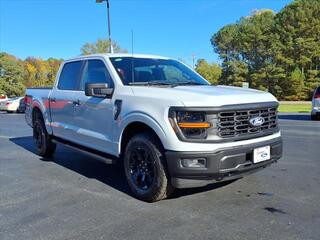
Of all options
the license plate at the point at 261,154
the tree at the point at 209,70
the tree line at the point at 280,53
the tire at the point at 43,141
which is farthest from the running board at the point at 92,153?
the tree at the point at 209,70

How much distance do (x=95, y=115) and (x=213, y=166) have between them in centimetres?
218

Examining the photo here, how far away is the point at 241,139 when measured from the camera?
4.45 m

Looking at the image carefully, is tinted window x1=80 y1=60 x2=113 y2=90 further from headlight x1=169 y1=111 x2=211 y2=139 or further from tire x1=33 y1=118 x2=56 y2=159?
tire x1=33 y1=118 x2=56 y2=159

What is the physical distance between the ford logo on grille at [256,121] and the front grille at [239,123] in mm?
29

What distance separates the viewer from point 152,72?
19.1 feet

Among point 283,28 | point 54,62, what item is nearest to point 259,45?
point 283,28

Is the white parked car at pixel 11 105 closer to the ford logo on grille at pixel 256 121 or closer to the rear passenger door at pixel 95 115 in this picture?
the rear passenger door at pixel 95 115

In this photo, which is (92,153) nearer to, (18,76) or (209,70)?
(209,70)

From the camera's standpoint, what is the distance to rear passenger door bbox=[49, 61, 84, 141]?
6.35m

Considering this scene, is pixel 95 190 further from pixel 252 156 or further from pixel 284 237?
pixel 284 237

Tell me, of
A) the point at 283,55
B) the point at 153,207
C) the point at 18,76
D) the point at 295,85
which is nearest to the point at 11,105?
the point at 153,207

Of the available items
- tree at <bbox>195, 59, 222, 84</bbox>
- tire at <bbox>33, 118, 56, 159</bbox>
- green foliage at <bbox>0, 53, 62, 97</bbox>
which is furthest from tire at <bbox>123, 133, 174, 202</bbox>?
green foliage at <bbox>0, 53, 62, 97</bbox>

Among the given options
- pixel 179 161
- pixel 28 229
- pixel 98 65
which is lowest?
pixel 28 229

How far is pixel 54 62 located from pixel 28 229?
105 metres
